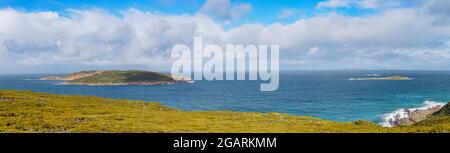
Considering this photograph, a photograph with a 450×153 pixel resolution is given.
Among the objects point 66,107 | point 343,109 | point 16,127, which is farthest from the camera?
point 343,109

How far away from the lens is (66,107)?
3590 inches
